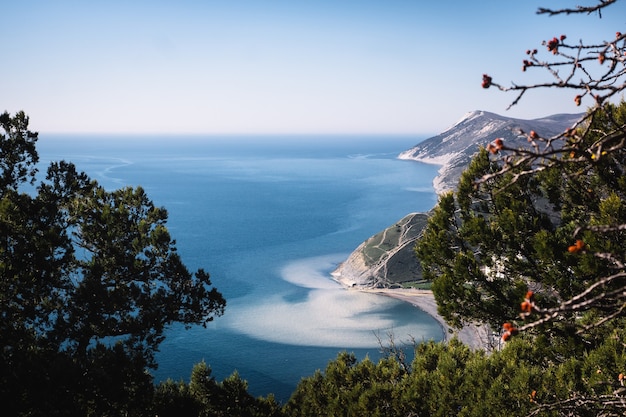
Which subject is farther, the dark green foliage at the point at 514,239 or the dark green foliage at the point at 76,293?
the dark green foliage at the point at 76,293

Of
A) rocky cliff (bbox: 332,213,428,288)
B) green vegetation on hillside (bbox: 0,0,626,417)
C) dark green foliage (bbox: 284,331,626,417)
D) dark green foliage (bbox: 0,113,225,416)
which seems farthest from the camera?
rocky cliff (bbox: 332,213,428,288)

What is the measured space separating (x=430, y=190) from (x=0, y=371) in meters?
149

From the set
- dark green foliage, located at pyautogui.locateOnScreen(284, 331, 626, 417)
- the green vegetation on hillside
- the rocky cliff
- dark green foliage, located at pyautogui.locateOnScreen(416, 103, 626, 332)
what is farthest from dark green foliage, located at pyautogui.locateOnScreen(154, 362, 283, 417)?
the rocky cliff

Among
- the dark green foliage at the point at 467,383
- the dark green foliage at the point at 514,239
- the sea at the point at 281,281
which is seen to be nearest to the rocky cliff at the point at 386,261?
the sea at the point at 281,281

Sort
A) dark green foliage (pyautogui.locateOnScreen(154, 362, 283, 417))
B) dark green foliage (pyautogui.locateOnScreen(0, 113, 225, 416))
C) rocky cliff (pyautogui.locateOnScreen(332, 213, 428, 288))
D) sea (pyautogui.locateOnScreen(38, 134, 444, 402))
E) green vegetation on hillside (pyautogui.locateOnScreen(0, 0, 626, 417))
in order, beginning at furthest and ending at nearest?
rocky cliff (pyautogui.locateOnScreen(332, 213, 428, 288)) < sea (pyautogui.locateOnScreen(38, 134, 444, 402)) < dark green foliage (pyautogui.locateOnScreen(154, 362, 283, 417)) < dark green foliage (pyautogui.locateOnScreen(0, 113, 225, 416)) < green vegetation on hillside (pyautogui.locateOnScreen(0, 0, 626, 417))

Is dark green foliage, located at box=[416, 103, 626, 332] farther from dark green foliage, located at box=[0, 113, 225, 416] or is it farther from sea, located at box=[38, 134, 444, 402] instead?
dark green foliage, located at box=[0, 113, 225, 416]

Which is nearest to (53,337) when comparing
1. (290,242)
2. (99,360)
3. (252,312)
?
(99,360)

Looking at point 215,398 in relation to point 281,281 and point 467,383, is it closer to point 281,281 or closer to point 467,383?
point 467,383

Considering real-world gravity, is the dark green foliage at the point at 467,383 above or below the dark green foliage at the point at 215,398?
above

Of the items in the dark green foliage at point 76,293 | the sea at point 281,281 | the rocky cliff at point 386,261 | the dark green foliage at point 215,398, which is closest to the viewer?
the dark green foliage at point 76,293

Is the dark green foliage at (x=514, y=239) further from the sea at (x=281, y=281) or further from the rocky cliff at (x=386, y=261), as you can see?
the rocky cliff at (x=386, y=261)

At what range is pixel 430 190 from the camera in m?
154

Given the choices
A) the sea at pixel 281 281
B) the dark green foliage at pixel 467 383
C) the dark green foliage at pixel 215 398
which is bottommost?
the sea at pixel 281 281

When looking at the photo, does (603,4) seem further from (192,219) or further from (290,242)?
(192,219)
